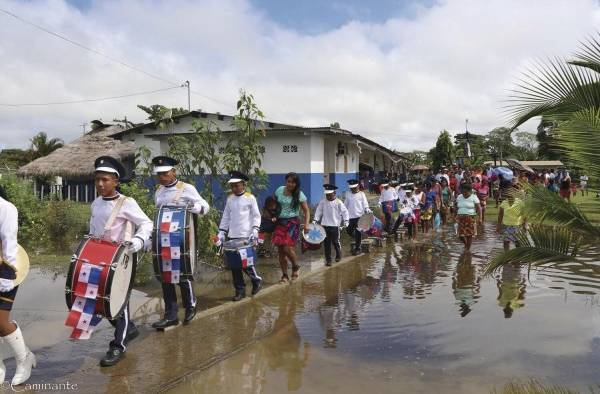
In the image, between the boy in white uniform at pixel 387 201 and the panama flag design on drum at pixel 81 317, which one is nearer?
the panama flag design on drum at pixel 81 317

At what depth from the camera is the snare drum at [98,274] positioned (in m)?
4.19

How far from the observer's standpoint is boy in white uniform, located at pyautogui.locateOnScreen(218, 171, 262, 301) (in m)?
6.52

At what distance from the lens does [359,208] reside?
433 inches

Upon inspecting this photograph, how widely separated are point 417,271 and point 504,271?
55.4 inches

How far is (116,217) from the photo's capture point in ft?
15.0

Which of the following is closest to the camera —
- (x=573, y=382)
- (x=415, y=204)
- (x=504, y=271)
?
(x=573, y=382)

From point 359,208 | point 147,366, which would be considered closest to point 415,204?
point 359,208

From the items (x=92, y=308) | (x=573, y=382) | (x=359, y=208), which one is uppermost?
(x=359, y=208)

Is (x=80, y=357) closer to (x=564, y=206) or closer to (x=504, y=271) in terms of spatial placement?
(x=564, y=206)

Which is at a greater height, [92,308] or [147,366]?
[92,308]

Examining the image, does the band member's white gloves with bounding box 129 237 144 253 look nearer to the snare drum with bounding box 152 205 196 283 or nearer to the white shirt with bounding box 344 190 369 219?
the snare drum with bounding box 152 205 196 283

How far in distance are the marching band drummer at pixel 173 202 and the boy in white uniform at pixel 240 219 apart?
40.8 inches

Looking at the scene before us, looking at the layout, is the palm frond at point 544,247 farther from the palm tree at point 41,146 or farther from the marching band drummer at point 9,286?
the palm tree at point 41,146

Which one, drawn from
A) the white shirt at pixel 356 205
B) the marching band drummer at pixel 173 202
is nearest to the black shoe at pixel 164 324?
the marching band drummer at pixel 173 202
